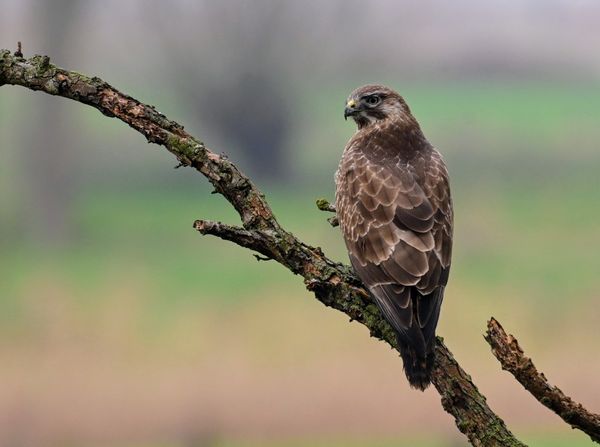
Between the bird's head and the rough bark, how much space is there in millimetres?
1697

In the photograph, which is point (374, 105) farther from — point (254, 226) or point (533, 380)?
point (533, 380)

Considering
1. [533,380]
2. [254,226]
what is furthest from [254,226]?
[533,380]

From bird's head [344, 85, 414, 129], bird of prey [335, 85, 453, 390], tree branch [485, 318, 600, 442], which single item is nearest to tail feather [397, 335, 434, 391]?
bird of prey [335, 85, 453, 390]

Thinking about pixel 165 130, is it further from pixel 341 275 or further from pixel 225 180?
pixel 341 275

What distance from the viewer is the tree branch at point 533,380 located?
12.9 ft

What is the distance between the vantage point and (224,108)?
61.7ft

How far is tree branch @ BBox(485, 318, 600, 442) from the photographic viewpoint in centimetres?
394

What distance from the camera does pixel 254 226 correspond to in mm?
4609

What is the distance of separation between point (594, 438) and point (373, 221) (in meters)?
1.56

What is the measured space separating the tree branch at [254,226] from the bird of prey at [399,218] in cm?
10

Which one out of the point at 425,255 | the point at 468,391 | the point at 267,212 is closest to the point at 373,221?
the point at 425,255

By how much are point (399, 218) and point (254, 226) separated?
0.93 m

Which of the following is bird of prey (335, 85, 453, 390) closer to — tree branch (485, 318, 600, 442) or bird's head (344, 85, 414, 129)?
bird's head (344, 85, 414, 129)

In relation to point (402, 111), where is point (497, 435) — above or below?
below
